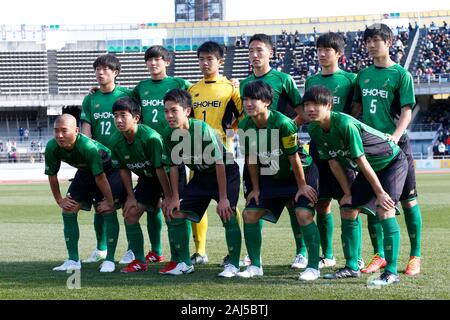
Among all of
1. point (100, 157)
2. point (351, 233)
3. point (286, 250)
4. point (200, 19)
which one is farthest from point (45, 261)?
point (200, 19)

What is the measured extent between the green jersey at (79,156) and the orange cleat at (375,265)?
2963mm

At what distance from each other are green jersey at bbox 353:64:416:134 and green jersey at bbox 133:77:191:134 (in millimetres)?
2292

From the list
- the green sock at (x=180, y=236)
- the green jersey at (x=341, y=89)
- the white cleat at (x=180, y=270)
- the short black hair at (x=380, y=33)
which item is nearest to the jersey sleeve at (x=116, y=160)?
the green sock at (x=180, y=236)

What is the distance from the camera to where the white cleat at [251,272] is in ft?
22.6

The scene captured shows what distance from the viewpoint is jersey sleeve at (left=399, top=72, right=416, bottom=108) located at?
7.00 m

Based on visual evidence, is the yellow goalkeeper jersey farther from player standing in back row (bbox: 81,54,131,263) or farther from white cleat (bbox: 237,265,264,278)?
white cleat (bbox: 237,265,264,278)

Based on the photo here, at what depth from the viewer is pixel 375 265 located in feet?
24.2

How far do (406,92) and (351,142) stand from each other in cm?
108

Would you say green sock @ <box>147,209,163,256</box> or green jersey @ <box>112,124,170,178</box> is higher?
green jersey @ <box>112,124,170,178</box>

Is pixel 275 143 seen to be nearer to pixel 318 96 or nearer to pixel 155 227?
pixel 318 96

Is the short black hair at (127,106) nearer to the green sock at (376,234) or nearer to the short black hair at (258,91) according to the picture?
the short black hair at (258,91)

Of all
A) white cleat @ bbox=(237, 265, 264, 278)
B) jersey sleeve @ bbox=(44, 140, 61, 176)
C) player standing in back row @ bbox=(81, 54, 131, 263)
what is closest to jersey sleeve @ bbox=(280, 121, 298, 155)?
white cleat @ bbox=(237, 265, 264, 278)

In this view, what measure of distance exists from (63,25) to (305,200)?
158 feet

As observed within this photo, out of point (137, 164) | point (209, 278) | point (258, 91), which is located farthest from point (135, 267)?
point (258, 91)
